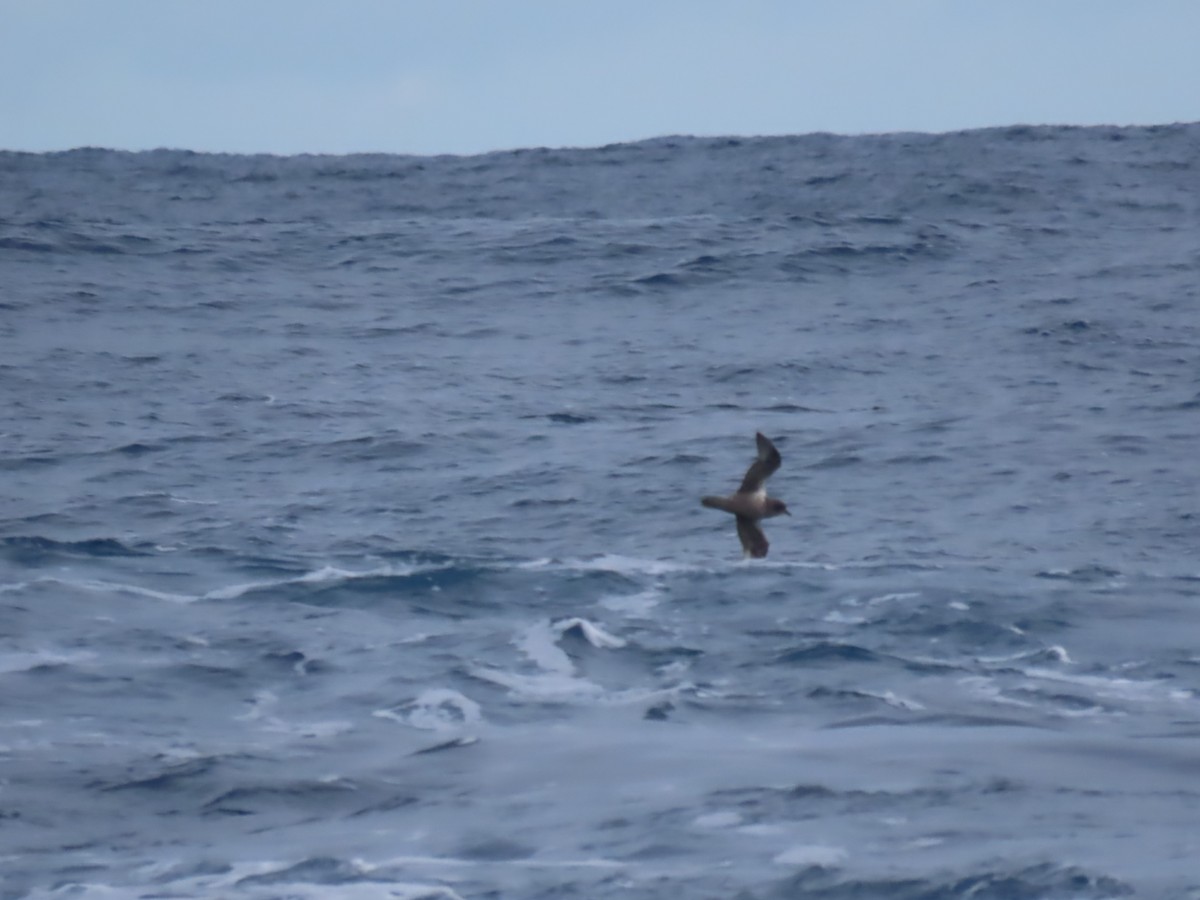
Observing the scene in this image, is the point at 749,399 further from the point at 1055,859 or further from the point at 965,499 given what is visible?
the point at 1055,859

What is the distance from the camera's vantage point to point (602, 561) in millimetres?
17312

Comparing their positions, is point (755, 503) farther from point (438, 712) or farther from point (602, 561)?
point (602, 561)

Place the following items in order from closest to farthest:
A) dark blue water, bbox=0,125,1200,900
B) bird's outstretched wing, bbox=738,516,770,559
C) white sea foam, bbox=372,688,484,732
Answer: bird's outstretched wing, bbox=738,516,770,559
dark blue water, bbox=0,125,1200,900
white sea foam, bbox=372,688,484,732

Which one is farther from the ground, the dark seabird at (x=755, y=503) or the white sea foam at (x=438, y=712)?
the dark seabird at (x=755, y=503)

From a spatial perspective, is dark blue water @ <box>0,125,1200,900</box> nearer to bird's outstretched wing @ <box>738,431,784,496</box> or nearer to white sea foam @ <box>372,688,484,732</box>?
white sea foam @ <box>372,688,484,732</box>

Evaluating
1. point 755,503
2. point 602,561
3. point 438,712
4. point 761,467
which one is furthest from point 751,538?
point 602,561

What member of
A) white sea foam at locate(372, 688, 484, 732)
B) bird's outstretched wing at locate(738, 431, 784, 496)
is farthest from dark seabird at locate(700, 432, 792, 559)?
white sea foam at locate(372, 688, 484, 732)

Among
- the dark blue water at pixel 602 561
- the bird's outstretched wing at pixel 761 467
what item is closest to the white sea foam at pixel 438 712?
the dark blue water at pixel 602 561

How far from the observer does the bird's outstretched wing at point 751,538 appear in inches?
370

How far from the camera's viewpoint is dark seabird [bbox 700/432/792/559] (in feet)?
31.0

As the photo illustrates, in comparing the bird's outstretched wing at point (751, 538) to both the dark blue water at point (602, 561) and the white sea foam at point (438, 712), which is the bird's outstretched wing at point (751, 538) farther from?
the white sea foam at point (438, 712)

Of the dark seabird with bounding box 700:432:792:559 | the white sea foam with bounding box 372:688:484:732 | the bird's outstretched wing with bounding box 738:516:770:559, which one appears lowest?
the white sea foam with bounding box 372:688:484:732

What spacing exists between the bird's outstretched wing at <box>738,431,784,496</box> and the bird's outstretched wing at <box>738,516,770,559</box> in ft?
0.63

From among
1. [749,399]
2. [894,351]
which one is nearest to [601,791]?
[749,399]
